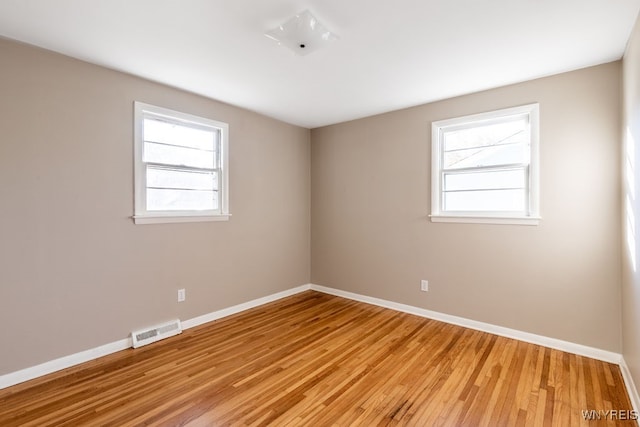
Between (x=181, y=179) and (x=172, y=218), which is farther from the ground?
(x=181, y=179)

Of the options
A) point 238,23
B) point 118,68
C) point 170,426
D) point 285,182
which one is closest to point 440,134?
point 285,182

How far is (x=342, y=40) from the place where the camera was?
87.8 inches

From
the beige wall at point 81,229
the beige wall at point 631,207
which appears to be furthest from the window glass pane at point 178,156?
the beige wall at point 631,207

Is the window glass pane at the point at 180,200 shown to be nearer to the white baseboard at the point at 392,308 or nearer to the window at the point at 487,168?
the white baseboard at the point at 392,308

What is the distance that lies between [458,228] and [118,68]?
3.70 metres

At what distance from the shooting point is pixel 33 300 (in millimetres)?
2320

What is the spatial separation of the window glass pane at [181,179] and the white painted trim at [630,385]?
3.94 m

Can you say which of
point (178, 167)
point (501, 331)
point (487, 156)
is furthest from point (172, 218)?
point (501, 331)

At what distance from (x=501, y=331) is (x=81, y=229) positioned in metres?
4.05

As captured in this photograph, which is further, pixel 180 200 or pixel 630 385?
pixel 180 200

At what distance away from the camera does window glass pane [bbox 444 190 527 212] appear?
3.04 m

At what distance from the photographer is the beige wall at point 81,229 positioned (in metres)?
2.24

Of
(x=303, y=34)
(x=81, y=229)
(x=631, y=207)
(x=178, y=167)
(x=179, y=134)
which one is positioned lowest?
(x=81, y=229)

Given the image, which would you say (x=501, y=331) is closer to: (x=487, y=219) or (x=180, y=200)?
(x=487, y=219)
